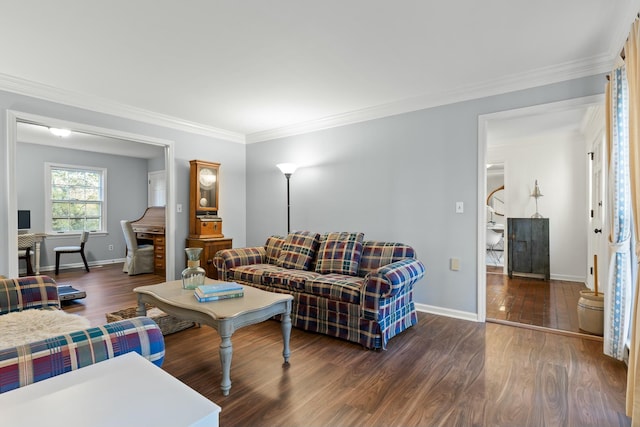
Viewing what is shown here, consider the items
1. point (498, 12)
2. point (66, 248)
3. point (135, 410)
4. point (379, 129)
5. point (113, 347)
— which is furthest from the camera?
point (66, 248)

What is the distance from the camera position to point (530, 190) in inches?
227

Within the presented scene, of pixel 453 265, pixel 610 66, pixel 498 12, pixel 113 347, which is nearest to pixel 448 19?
pixel 498 12

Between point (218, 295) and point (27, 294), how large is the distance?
1270mm

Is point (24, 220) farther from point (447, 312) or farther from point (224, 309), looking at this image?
point (447, 312)

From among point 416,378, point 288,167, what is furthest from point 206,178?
point 416,378

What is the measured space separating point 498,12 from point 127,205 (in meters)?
7.73

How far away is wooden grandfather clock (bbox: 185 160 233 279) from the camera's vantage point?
4.73 meters

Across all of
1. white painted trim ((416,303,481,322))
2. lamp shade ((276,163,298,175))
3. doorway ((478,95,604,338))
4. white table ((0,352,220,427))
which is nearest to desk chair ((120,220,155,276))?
lamp shade ((276,163,298,175))

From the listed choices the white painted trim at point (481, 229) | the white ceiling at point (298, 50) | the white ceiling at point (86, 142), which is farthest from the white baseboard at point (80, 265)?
the white painted trim at point (481, 229)

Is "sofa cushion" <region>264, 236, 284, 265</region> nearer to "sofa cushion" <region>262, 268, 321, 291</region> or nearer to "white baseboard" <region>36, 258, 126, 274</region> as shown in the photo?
"sofa cushion" <region>262, 268, 321, 291</region>

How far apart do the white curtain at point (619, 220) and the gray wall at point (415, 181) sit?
2.01 feet

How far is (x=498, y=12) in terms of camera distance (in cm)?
218

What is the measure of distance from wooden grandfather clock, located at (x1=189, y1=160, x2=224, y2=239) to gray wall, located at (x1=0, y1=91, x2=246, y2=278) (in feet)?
0.45

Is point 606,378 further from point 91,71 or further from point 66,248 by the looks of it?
point 66,248
